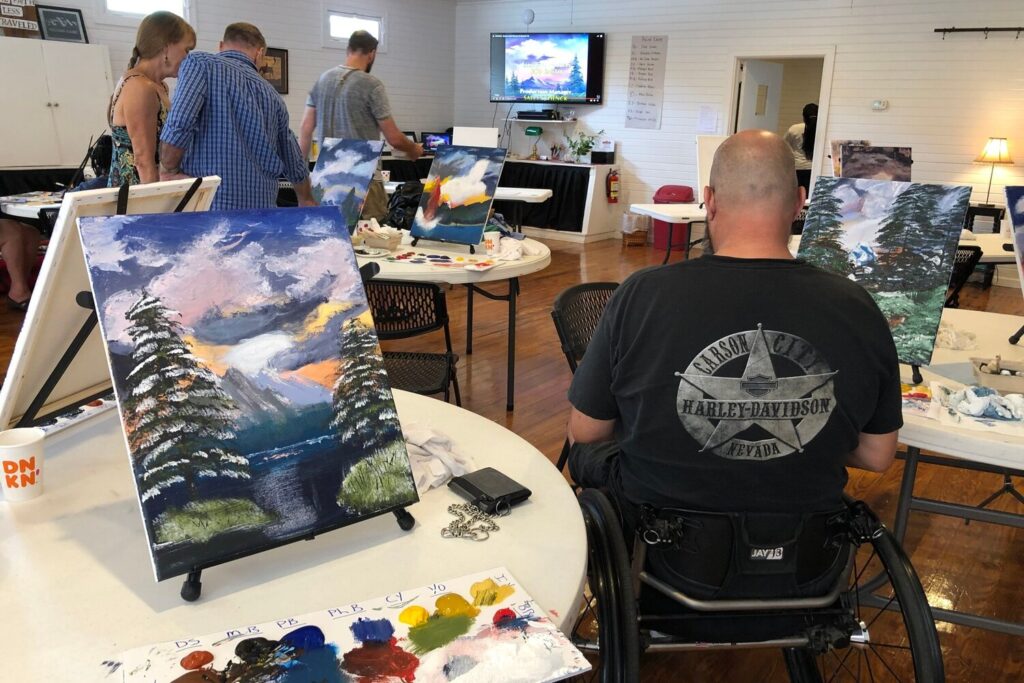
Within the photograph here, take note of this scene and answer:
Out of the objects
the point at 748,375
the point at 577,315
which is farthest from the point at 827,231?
the point at 748,375

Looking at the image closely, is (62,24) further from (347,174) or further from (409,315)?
(409,315)

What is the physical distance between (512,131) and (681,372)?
9.37 metres

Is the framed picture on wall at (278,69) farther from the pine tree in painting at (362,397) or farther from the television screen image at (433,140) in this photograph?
the pine tree in painting at (362,397)

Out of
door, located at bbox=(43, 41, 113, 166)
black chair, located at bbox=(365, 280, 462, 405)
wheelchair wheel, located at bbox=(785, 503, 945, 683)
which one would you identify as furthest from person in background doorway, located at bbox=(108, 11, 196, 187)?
door, located at bbox=(43, 41, 113, 166)

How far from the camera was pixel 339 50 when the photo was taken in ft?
30.6

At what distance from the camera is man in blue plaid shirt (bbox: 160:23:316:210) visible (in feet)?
9.78

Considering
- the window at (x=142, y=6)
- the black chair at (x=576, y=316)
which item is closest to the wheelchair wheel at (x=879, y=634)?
the black chair at (x=576, y=316)

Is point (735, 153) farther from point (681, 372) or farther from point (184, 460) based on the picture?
point (184, 460)

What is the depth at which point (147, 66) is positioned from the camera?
124 inches

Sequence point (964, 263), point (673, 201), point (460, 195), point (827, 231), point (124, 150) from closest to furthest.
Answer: point (827, 231) → point (124, 150) → point (460, 195) → point (964, 263) → point (673, 201)

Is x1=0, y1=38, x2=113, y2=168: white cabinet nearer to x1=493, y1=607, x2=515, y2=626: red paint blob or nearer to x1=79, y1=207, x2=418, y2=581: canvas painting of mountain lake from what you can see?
x1=79, y1=207, x2=418, y2=581: canvas painting of mountain lake

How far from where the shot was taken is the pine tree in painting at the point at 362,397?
46.4 inches

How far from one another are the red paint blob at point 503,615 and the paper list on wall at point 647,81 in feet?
28.6

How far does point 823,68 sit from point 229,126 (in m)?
6.75
